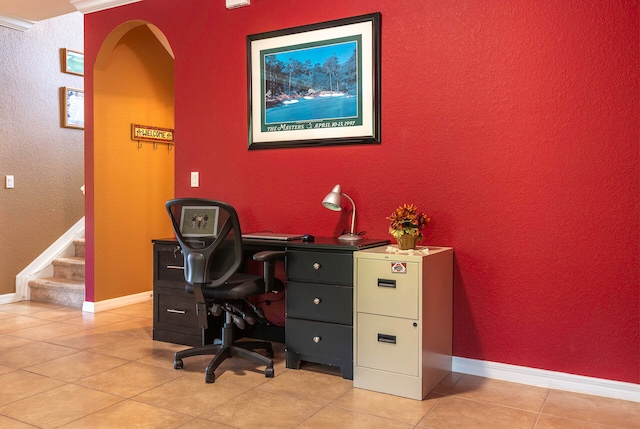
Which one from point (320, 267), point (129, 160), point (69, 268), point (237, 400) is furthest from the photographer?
point (69, 268)

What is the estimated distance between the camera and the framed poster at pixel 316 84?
337cm

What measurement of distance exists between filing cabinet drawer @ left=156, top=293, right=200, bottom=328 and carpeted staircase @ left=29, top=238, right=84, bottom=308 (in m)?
1.44

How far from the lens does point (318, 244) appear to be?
3049mm

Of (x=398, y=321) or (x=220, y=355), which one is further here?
(x=220, y=355)

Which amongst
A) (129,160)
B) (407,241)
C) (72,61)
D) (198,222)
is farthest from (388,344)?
(72,61)

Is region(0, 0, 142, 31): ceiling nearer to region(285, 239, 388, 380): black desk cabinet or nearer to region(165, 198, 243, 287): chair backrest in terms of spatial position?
region(165, 198, 243, 287): chair backrest

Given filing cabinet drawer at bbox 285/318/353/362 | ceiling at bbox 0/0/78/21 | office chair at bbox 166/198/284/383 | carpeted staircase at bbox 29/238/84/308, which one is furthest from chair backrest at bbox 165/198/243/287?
ceiling at bbox 0/0/78/21

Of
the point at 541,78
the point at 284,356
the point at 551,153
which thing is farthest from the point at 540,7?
the point at 284,356

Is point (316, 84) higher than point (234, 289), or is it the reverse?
point (316, 84)

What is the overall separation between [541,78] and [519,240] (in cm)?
85

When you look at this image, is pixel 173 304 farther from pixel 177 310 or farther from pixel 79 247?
pixel 79 247

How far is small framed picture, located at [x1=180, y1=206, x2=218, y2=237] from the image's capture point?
11.1ft

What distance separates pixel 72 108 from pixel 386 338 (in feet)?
13.6

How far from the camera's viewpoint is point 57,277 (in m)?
5.28
